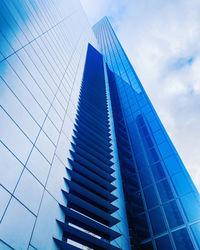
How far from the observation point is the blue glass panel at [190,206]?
1130 centimetres

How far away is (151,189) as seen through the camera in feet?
47.3

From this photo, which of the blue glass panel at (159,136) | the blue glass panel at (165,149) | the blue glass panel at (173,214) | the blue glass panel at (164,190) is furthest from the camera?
the blue glass panel at (159,136)

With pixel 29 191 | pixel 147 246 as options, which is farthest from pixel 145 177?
pixel 29 191

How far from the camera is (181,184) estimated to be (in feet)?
43.3

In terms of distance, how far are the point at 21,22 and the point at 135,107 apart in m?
15.1

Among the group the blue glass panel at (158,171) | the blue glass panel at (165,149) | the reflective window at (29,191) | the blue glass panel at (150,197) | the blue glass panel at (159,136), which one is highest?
the blue glass panel at (159,136)

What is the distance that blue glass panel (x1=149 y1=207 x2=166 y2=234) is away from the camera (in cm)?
1194

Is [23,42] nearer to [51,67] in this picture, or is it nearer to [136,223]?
[51,67]

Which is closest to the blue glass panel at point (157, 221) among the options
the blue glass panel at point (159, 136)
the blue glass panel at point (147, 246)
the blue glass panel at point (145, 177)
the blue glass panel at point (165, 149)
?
the blue glass panel at point (147, 246)

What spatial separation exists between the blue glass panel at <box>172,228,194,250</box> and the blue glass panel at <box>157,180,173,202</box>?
89.9 inches

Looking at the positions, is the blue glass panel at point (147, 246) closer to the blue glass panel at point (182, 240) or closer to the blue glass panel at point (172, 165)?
the blue glass panel at point (182, 240)

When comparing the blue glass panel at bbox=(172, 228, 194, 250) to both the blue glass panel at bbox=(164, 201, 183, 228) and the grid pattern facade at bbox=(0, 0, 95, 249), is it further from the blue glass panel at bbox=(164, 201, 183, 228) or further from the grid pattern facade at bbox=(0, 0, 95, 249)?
the grid pattern facade at bbox=(0, 0, 95, 249)

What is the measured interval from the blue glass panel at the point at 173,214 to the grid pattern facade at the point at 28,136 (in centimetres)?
733

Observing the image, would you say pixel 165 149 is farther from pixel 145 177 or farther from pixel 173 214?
pixel 173 214
